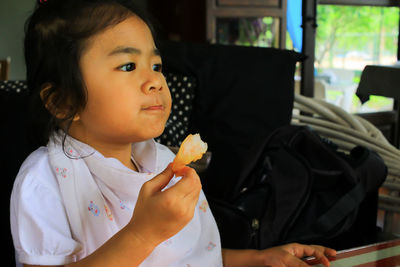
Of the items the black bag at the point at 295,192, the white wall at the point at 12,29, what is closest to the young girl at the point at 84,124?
the black bag at the point at 295,192

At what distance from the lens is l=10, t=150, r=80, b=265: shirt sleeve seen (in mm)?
654

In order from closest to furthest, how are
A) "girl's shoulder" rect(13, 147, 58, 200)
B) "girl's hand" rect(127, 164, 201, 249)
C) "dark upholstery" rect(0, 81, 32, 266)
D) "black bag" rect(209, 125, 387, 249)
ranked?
"girl's hand" rect(127, 164, 201, 249), "girl's shoulder" rect(13, 147, 58, 200), "dark upholstery" rect(0, 81, 32, 266), "black bag" rect(209, 125, 387, 249)

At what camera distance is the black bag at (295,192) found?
1146 millimetres

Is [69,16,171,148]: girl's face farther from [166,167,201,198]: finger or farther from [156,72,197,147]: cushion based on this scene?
[156,72,197,147]: cushion

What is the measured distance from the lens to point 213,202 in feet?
3.83

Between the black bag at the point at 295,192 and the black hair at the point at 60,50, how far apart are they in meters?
0.53

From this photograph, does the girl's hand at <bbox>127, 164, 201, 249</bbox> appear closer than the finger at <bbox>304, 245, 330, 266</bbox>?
Yes

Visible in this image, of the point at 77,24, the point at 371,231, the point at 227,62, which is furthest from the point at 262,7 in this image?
the point at 77,24

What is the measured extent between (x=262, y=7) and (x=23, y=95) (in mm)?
2559

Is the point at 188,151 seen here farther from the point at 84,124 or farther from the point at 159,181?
the point at 84,124

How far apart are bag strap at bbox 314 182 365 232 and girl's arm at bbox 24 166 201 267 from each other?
65 cm

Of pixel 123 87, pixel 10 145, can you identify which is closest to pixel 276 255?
pixel 123 87

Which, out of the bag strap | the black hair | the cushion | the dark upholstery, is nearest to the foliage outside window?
the cushion

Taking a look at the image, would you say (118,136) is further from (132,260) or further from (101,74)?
(132,260)
